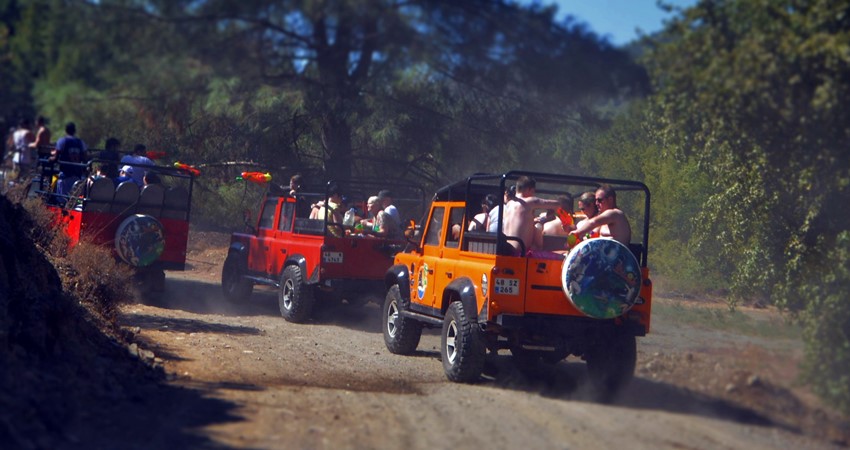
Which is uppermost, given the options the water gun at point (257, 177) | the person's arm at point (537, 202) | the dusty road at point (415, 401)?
the water gun at point (257, 177)

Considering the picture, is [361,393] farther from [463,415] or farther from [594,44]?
[594,44]

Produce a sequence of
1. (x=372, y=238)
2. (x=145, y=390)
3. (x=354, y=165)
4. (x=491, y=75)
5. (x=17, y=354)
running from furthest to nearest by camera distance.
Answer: (x=354, y=165)
(x=372, y=238)
(x=491, y=75)
(x=145, y=390)
(x=17, y=354)

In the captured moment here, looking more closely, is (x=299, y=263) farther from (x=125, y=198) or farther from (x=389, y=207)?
(x=125, y=198)

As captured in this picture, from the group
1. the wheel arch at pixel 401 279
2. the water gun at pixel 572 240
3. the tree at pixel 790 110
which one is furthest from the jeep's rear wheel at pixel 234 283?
the tree at pixel 790 110

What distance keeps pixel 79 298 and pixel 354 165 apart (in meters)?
5.52

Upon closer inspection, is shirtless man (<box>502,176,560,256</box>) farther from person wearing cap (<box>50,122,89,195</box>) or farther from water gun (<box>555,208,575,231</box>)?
person wearing cap (<box>50,122,89,195</box>)

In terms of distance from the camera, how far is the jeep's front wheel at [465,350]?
892cm

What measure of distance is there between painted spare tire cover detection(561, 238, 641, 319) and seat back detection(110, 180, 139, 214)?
839 centimetres

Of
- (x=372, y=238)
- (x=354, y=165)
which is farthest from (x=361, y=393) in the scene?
(x=354, y=165)

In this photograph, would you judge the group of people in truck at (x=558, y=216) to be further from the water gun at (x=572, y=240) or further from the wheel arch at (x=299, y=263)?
the wheel arch at (x=299, y=263)

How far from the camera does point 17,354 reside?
7.34 meters

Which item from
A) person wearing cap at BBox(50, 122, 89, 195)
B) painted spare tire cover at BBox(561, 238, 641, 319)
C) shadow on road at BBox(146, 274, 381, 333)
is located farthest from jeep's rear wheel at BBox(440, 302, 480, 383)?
person wearing cap at BBox(50, 122, 89, 195)

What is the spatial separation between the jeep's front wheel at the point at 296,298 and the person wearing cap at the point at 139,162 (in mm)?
2966

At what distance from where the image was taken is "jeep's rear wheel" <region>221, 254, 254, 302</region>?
1574cm
